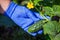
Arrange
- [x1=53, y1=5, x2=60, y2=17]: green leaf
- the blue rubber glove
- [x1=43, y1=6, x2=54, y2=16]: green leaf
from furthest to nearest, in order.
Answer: the blue rubber glove
[x1=43, y1=6, x2=54, y2=16]: green leaf
[x1=53, y1=5, x2=60, y2=17]: green leaf

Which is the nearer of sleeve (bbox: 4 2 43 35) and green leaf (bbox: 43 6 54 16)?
green leaf (bbox: 43 6 54 16)

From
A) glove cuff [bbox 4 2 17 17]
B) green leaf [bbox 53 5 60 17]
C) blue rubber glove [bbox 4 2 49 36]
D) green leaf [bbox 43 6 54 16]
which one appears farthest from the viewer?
glove cuff [bbox 4 2 17 17]

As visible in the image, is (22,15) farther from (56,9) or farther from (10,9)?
(56,9)

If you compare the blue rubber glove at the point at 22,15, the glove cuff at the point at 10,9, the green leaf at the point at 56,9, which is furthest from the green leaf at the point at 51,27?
the glove cuff at the point at 10,9

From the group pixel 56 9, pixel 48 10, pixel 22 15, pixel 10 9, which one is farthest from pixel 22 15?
pixel 56 9

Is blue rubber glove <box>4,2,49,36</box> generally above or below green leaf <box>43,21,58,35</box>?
below

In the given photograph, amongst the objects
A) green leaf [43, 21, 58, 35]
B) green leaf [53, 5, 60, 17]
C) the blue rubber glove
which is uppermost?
green leaf [53, 5, 60, 17]

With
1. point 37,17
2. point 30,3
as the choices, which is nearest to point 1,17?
point 37,17

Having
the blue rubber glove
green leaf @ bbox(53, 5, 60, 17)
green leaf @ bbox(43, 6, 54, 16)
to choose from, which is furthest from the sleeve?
green leaf @ bbox(53, 5, 60, 17)

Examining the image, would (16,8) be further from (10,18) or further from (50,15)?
(50,15)

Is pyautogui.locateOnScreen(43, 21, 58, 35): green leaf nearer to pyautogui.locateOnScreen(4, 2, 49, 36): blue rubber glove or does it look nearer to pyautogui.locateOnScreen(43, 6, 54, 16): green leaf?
pyautogui.locateOnScreen(43, 6, 54, 16): green leaf
